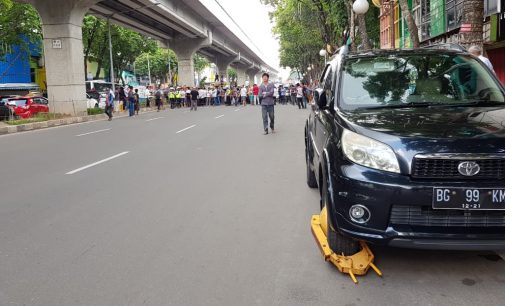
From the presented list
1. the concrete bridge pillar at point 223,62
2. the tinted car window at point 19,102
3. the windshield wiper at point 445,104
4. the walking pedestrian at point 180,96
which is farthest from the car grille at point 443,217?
the concrete bridge pillar at point 223,62

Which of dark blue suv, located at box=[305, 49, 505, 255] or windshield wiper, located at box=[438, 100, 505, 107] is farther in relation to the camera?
windshield wiper, located at box=[438, 100, 505, 107]

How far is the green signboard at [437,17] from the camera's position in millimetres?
21906

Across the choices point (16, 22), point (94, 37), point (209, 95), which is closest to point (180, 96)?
point (209, 95)

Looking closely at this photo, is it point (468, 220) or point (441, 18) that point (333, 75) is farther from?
point (441, 18)

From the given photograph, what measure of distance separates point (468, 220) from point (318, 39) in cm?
4213

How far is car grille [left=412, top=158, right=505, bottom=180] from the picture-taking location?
11.2 ft

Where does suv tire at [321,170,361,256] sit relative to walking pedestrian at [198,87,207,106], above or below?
below

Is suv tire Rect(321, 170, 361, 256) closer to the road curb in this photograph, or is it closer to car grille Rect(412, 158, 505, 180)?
car grille Rect(412, 158, 505, 180)

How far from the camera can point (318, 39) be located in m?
44.1

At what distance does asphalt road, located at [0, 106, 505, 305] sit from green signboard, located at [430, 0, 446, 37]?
1622 centimetres

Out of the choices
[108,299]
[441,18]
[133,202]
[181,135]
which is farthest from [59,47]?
[108,299]

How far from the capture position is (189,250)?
4.46 metres

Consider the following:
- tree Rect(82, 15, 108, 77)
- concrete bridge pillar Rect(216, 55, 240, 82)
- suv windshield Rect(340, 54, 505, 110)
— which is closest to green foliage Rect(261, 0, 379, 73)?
concrete bridge pillar Rect(216, 55, 240, 82)

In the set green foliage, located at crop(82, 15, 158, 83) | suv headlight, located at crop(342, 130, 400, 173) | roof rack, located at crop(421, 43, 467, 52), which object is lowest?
suv headlight, located at crop(342, 130, 400, 173)
